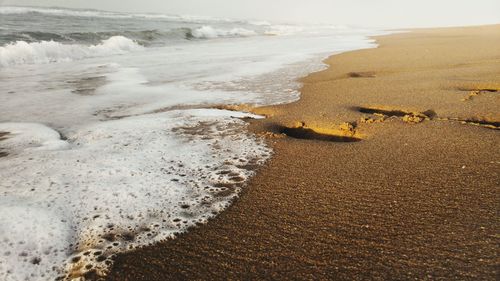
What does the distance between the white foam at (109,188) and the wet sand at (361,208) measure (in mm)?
136

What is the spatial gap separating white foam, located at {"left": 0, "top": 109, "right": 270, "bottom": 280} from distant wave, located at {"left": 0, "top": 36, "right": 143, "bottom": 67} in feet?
21.0

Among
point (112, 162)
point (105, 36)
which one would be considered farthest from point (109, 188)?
point (105, 36)

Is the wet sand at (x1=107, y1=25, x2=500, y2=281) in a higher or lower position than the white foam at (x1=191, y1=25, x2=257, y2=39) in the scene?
lower

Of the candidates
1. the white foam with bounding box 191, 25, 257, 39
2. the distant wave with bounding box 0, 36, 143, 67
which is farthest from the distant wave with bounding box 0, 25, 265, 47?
the distant wave with bounding box 0, 36, 143, 67

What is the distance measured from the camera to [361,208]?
1.70 metres

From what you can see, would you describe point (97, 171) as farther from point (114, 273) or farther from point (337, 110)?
point (337, 110)

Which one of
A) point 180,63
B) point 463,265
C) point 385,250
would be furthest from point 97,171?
point 180,63

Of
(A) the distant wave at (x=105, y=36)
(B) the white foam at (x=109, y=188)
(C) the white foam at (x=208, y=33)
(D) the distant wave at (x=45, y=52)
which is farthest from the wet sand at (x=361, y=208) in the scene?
(C) the white foam at (x=208, y=33)

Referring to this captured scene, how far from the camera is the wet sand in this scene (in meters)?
1.33

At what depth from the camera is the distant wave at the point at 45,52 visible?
832 cm

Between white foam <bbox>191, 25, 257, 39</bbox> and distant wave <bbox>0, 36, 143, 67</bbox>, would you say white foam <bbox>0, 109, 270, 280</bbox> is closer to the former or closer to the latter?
distant wave <bbox>0, 36, 143, 67</bbox>

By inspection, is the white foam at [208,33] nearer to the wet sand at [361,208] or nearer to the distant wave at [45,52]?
the distant wave at [45,52]

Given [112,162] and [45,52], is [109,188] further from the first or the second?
[45,52]

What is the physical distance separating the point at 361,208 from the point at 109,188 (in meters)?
1.34
